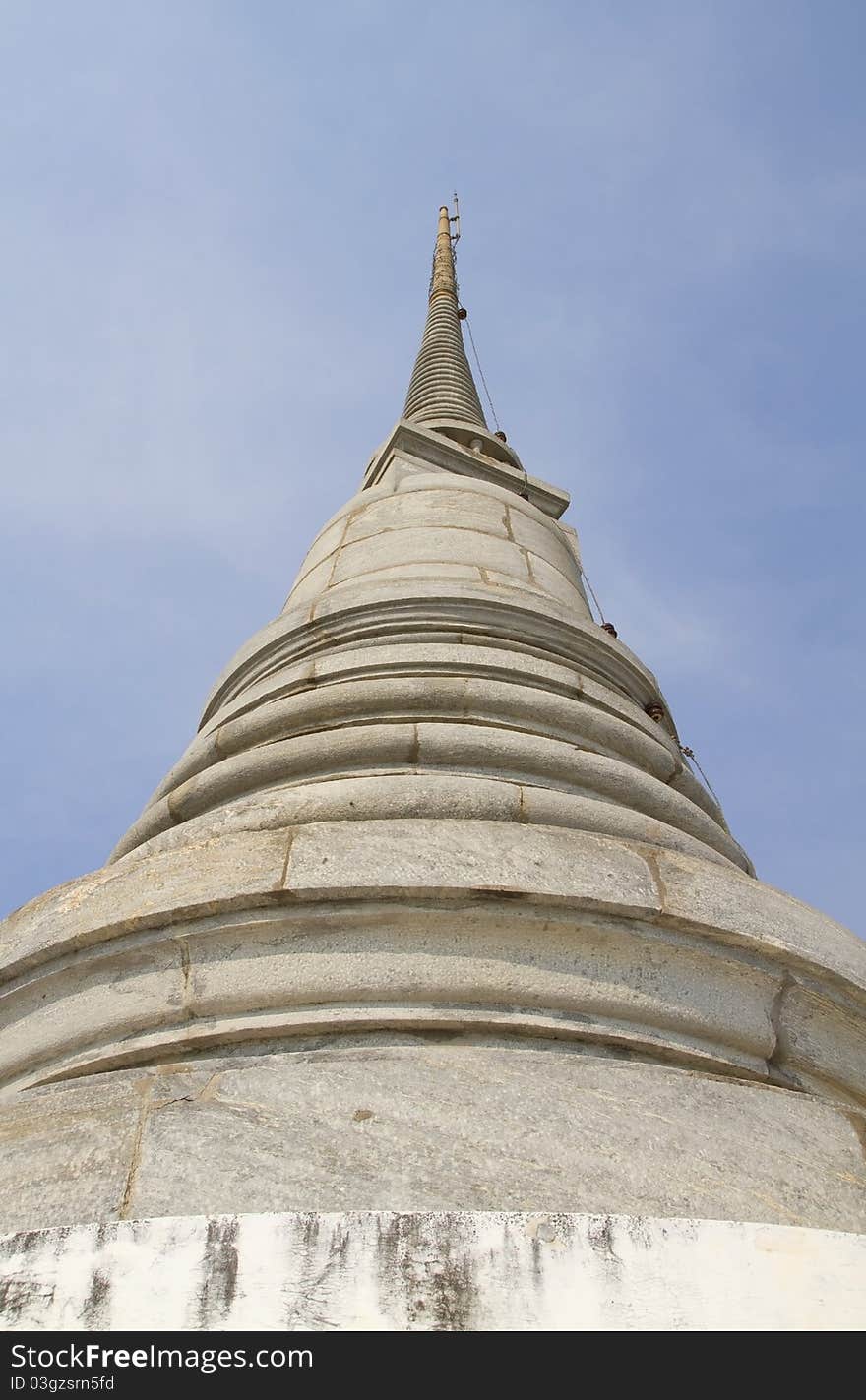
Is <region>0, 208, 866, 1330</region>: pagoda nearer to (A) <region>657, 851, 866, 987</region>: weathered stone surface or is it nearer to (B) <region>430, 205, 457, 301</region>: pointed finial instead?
(A) <region>657, 851, 866, 987</region>: weathered stone surface

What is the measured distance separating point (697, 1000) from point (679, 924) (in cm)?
23

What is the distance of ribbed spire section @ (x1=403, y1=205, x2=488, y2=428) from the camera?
1348 centimetres

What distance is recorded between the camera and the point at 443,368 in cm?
1496

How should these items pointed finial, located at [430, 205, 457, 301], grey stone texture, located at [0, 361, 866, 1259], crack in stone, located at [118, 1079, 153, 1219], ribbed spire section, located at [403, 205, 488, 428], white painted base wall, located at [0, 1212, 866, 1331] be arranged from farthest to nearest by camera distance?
pointed finial, located at [430, 205, 457, 301]
ribbed spire section, located at [403, 205, 488, 428]
grey stone texture, located at [0, 361, 866, 1259]
crack in stone, located at [118, 1079, 153, 1219]
white painted base wall, located at [0, 1212, 866, 1331]

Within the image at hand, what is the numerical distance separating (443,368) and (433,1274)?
13.7 m

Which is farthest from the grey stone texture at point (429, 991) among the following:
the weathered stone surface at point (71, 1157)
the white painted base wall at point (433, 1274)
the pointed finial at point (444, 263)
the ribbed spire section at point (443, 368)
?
the pointed finial at point (444, 263)

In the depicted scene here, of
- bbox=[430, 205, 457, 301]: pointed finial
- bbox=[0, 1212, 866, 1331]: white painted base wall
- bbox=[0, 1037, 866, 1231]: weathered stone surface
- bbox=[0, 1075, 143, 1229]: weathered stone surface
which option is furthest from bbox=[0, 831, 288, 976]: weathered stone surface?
bbox=[430, 205, 457, 301]: pointed finial

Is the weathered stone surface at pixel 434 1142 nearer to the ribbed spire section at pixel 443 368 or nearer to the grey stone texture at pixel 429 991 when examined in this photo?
the grey stone texture at pixel 429 991

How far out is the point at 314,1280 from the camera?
2029 mm

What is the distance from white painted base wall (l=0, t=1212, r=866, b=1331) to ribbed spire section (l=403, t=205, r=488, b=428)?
11.4m

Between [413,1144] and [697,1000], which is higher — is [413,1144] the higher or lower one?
the lower one

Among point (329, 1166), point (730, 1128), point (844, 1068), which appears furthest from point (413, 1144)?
point (844, 1068)
